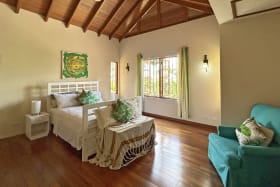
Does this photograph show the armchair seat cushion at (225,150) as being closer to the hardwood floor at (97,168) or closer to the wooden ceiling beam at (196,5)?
the hardwood floor at (97,168)

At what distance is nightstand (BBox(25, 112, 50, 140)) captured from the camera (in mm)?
3648

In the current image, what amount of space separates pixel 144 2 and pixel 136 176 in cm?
497

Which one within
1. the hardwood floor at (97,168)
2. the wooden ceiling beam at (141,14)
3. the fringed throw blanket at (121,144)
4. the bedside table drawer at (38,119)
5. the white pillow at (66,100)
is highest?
the wooden ceiling beam at (141,14)

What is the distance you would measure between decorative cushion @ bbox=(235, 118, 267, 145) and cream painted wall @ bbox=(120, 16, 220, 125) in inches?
85.2

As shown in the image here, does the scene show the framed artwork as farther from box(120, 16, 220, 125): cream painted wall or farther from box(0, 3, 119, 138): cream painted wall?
box(120, 16, 220, 125): cream painted wall

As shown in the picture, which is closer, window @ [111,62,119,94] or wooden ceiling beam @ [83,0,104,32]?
wooden ceiling beam @ [83,0,104,32]

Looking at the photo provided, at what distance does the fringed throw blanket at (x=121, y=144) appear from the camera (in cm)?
253

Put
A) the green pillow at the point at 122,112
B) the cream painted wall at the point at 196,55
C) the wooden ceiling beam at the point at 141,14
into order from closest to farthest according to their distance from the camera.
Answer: the green pillow at the point at 122,112 < the cream painted wall at the point at 196,55 < the wooden ceiling beam at the point at 141,14

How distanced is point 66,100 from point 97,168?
2.32 meters

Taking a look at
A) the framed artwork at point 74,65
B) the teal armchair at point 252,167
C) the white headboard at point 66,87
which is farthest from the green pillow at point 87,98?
the teal armchair at point 252,167

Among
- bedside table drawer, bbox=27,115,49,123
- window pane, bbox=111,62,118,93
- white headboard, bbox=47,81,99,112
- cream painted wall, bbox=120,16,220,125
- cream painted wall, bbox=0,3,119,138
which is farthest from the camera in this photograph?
window pane, bbox=111,62,118,93

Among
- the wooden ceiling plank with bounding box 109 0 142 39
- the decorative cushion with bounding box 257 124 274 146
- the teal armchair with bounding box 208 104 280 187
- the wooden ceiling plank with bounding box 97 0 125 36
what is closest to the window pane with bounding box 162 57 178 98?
the wooden ceiling plank with bounding box 109 0 142 39

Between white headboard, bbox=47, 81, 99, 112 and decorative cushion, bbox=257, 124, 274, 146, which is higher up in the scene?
white headboard, bbox=47, 81, 99, 112

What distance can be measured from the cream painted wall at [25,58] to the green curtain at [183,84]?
11.0ft
